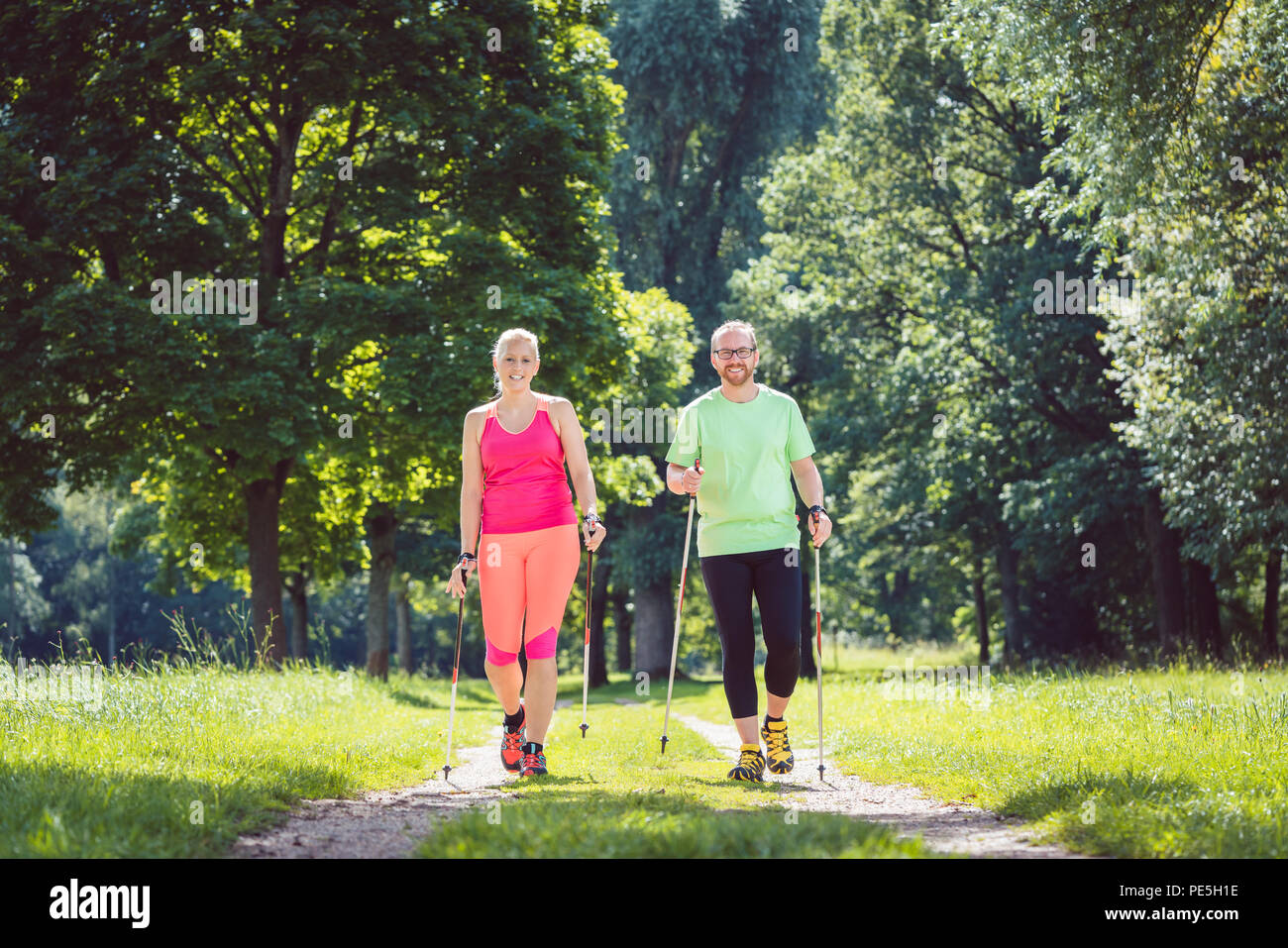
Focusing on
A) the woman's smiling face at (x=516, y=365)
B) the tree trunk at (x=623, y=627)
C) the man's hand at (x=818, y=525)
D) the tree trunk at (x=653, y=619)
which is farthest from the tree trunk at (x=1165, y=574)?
the tree trunk at (x=623, y=627)

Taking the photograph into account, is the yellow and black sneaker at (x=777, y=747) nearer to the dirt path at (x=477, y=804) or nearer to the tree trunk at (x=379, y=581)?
the dirt path at (x=477, y=804)

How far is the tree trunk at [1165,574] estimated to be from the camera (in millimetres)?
22047

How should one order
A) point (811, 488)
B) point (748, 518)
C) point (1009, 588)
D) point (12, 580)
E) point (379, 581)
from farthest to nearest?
point (12, 580), point (1009, 588), point (379, 581), point (811, 488), point (748, 518)

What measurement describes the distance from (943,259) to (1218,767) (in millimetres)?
22536

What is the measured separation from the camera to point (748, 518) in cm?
684

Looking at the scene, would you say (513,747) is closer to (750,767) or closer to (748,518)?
(750,767)

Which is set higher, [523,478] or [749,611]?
[523,478]

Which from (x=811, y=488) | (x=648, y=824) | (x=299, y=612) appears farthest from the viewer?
(x=299, y=612)

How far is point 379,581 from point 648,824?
2280 cm

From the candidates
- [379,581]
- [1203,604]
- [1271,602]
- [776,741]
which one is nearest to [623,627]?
[379,581]

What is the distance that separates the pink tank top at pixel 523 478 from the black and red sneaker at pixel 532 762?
1284mm

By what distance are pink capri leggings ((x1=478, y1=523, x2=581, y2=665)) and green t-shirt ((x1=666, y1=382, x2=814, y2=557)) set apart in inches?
32.7

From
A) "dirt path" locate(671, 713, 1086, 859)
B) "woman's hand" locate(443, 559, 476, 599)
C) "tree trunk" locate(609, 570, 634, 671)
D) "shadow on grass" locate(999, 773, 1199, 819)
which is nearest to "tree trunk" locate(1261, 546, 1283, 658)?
"tree trunk" locate(609, 570, 634, 671)
